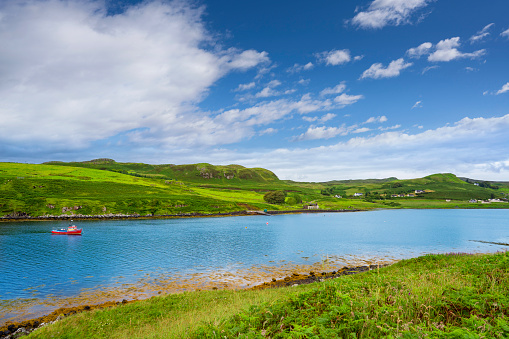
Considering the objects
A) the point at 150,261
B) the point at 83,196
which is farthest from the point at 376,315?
the point at 83,196

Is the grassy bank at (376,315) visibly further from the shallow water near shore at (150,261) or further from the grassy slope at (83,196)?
the grassy slope at (83,196)

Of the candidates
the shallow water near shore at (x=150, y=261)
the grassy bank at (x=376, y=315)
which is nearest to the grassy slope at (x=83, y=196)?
the shallow water near shore at (x=150, y=261)

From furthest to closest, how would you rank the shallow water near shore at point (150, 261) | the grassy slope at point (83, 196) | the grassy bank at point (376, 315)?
1. the grassy slope at point (83, 196)
2. the shallow water near shore at point (150, 261)
3. the grassy bank at point (376, 315)

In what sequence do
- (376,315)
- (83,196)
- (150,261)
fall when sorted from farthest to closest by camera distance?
(83,196), (150,261), (376,315)

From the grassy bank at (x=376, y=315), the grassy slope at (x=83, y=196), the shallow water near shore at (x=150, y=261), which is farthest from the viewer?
the grassy slope at (x=83, y=196)

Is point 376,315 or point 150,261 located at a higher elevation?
point 376,315

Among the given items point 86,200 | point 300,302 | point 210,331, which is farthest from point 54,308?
point 86,200

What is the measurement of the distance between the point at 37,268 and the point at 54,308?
19957mm

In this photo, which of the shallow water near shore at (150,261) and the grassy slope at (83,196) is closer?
the shallow water near shore at (150,261)

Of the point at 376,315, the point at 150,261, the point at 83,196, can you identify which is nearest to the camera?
the point at 376,315

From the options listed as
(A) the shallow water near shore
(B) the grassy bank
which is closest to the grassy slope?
(A) the shallow water near shore

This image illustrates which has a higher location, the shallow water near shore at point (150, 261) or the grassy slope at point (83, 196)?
the grassy slope at point (83, 196)

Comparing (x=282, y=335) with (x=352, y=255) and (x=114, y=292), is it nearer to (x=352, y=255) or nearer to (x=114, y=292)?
(x=114, y=292)

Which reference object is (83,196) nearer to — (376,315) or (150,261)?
(150,261)
